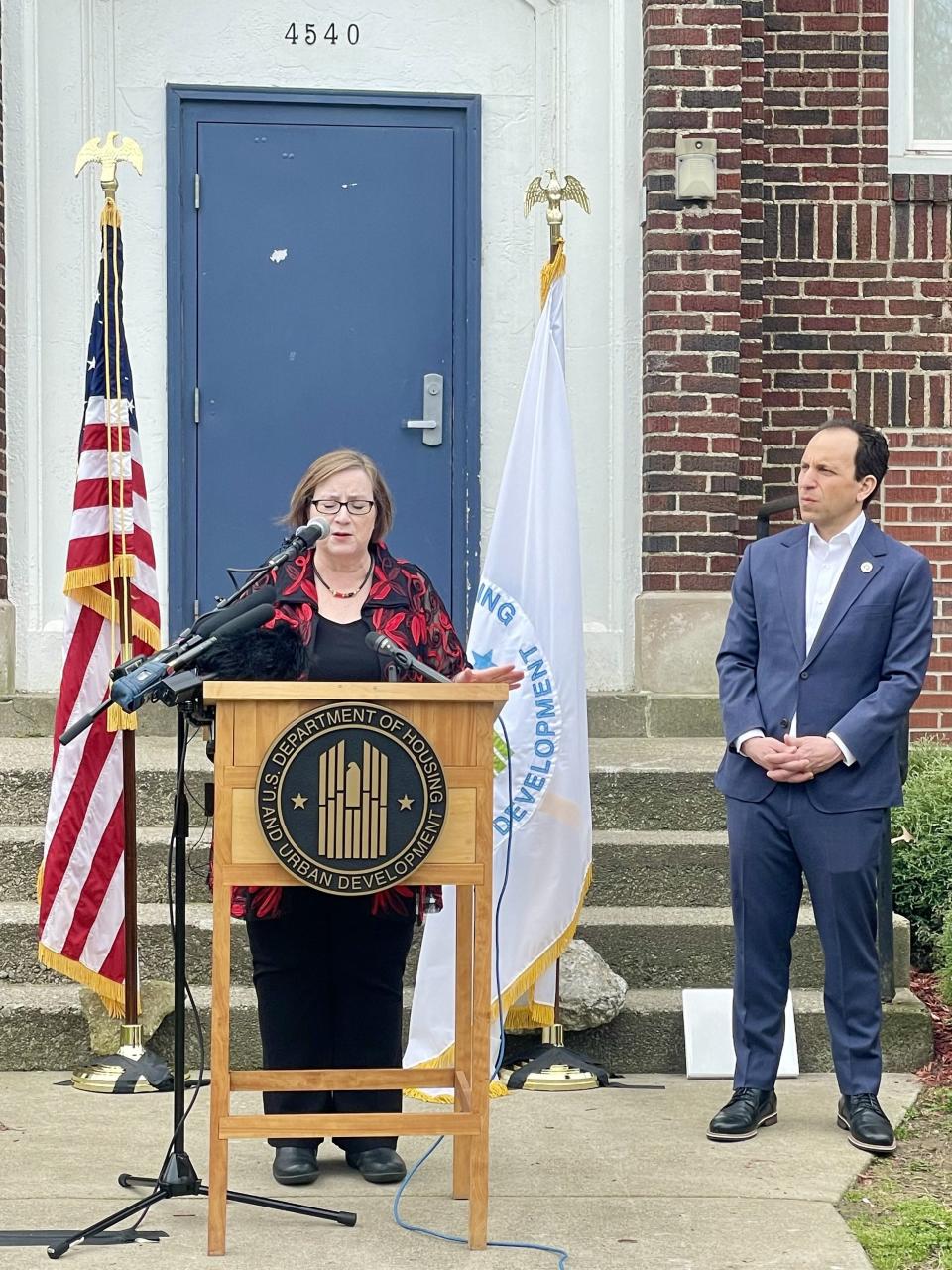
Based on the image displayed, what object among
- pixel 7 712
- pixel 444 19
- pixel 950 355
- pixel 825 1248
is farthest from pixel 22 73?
pixel 825 1248

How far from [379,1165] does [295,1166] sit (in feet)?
0.71

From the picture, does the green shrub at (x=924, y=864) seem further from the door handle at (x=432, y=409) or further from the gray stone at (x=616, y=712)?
the door handle at (x=432, y=409)

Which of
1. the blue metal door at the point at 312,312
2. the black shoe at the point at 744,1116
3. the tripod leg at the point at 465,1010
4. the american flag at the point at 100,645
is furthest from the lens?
the blue metal door at the point at 312,312

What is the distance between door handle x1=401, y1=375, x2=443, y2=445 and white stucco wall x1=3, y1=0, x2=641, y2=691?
0.21 metres

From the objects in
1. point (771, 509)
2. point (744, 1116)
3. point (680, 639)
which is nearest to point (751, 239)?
point (680, 639)

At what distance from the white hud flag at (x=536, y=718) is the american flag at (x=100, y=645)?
106 cm

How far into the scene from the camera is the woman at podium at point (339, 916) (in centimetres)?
441

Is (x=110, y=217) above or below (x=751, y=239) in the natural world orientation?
below

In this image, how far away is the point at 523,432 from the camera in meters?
5.84

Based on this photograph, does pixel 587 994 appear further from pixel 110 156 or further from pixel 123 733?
pixel 110 156

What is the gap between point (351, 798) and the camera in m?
3.88

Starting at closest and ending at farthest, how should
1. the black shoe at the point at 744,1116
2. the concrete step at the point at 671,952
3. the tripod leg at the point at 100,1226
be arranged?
the tripod leg at the point at 100,1226, the black shoe at the point at 744,1116, the concrete step at the point at 671,952

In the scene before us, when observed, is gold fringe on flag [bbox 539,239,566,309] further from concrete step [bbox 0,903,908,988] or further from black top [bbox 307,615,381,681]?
concrete step [bbox 0,903,908,988]

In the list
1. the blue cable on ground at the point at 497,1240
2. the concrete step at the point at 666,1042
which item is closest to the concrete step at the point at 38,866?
the blue cable on ground at the point at 497,1240
